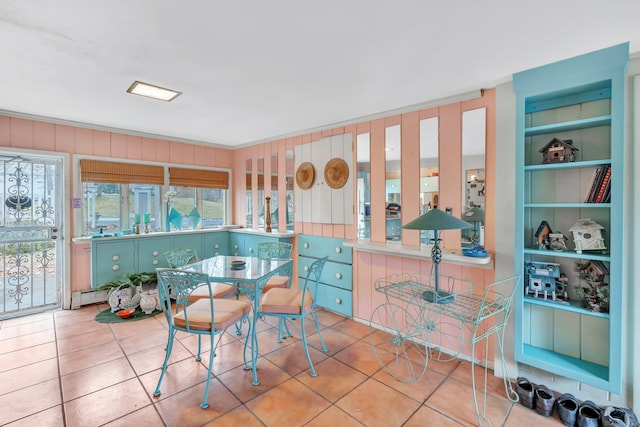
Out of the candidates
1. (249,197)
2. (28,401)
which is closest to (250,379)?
(28,401)

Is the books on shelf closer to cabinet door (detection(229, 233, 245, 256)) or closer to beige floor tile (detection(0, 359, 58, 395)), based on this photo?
cabinet door (detection(229, 233, 245, 256))

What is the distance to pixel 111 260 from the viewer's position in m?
3.74

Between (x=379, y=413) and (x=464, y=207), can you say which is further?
(x=464, y=207)

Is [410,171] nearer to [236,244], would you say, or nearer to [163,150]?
[236,244]

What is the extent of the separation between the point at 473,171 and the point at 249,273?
7.04 feet

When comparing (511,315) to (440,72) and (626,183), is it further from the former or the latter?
(440,72)

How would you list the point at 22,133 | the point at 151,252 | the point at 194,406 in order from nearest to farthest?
the point at 194,406, the point at 22,133, the point at 151,252

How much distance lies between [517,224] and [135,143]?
472 cm

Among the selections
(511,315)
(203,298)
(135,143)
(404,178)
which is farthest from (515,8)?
(135,143)

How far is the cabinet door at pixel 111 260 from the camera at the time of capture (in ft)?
11.9

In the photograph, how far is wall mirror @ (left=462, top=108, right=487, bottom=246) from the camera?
8.22 feet

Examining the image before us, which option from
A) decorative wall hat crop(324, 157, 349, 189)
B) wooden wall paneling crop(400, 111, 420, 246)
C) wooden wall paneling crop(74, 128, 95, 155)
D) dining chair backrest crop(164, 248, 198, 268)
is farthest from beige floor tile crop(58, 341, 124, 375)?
wooden wall paneling crop(400, 111, 420, 246)

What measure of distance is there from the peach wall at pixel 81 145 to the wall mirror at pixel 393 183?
326 centimetres

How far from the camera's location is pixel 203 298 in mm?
2615
